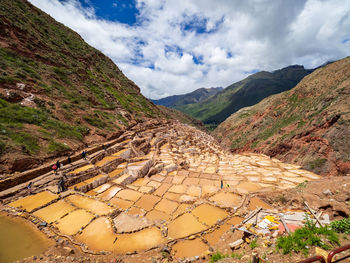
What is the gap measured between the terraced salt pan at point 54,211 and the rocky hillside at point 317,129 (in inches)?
872

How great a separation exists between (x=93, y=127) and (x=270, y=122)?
3962 centimetres

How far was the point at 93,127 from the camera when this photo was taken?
22.9 meters

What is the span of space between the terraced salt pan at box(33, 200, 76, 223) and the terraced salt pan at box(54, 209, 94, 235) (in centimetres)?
40

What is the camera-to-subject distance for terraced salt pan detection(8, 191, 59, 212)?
8.30m

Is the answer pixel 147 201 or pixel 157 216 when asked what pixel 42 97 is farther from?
pixel 157 216

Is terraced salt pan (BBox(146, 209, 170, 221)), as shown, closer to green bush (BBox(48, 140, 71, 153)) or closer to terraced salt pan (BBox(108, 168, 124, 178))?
terraced salt pan (BBox(108, 168, 124, 178))

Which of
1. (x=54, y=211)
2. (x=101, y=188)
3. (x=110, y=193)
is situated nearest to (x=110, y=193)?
(x=110, y=193)

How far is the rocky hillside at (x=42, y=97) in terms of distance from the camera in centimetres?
1322

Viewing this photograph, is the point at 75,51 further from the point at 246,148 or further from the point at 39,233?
the point at 246,148

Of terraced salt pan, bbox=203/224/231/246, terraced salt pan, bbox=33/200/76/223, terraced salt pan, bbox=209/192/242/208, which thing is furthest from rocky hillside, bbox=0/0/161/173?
terraced salt pan, bbox=209/192/242/208

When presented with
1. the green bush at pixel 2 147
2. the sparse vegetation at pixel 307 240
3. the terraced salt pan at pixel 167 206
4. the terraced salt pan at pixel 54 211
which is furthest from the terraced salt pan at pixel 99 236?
the green bush at pixel 2 147

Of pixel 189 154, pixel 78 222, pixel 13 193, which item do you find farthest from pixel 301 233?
pixel 189 154

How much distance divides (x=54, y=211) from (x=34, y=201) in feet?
6.49

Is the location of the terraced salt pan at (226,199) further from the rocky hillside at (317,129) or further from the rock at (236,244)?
the rocky hillside at (317,129)
